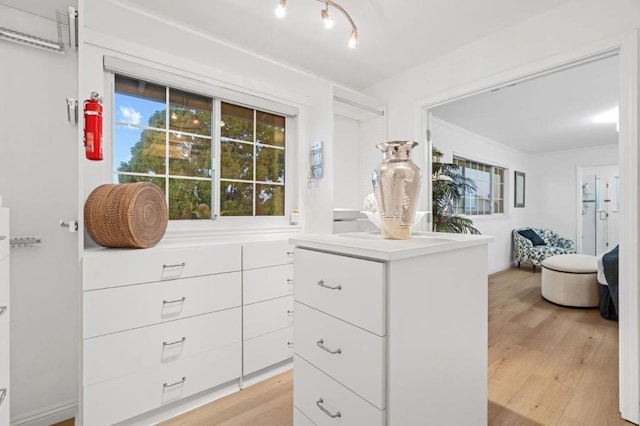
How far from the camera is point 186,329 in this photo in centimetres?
168

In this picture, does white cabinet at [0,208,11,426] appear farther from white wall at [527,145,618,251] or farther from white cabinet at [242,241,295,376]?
white wall at [527,145,618,251]

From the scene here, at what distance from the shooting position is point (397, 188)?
1143mm

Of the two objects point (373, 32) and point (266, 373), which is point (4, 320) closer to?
point (266, 373)

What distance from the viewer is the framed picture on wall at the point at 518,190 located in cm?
611

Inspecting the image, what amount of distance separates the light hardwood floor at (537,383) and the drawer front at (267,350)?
0.13 metres

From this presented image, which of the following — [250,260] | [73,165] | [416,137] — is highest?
[416,137]

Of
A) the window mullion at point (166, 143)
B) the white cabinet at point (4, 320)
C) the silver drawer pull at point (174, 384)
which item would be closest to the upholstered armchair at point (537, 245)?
the silver drawer pull at point (174, 384)

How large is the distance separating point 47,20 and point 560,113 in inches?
209

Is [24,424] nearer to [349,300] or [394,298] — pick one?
[349,300]

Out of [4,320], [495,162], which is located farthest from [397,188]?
[495,162]

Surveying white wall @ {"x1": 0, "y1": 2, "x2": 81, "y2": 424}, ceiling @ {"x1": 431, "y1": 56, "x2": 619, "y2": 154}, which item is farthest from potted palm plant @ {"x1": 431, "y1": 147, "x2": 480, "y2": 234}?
white wall @ {"x1": 0, "y1": 2, "x2": 81, "y2": 424}

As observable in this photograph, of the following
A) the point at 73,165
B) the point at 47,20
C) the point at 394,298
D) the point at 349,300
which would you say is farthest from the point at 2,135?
the point at 394,298

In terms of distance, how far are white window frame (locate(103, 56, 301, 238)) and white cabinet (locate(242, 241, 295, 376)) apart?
0.50 metres

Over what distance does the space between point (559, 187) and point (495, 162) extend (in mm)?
2068
